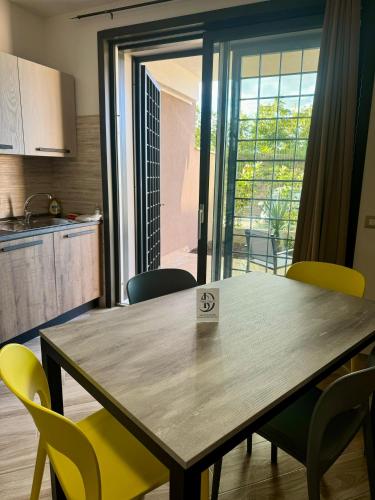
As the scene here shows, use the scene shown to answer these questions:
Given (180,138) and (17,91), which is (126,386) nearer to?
(17,91)

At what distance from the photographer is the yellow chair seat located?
1.04 m

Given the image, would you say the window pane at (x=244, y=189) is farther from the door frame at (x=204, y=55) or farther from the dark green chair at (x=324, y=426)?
the dark green chair at (x=324, y=426)

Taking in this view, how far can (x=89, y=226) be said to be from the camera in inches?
129

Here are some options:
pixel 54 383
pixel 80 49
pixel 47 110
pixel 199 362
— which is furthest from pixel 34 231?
pixel 199 362

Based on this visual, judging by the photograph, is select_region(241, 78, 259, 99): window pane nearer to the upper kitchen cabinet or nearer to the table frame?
the upper kitchen cabinet

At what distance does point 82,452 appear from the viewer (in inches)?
33.5

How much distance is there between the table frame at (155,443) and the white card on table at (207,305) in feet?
1.52

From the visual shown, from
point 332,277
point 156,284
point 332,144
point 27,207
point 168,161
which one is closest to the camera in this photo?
point 156,284

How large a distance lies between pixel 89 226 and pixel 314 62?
2.24 m

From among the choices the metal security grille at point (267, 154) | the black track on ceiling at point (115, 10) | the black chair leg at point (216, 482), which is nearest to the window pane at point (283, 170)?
the metal security grille at point (267, 154)

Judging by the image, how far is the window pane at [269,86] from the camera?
8.64 ft

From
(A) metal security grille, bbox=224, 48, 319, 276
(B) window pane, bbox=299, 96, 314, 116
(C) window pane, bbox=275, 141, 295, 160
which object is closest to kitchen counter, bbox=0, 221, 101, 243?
(A) metal security grille, bbox=224, 48, 319, 276

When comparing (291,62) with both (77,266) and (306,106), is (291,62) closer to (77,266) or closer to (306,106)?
(306,106)

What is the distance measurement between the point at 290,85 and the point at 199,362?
224 cm
